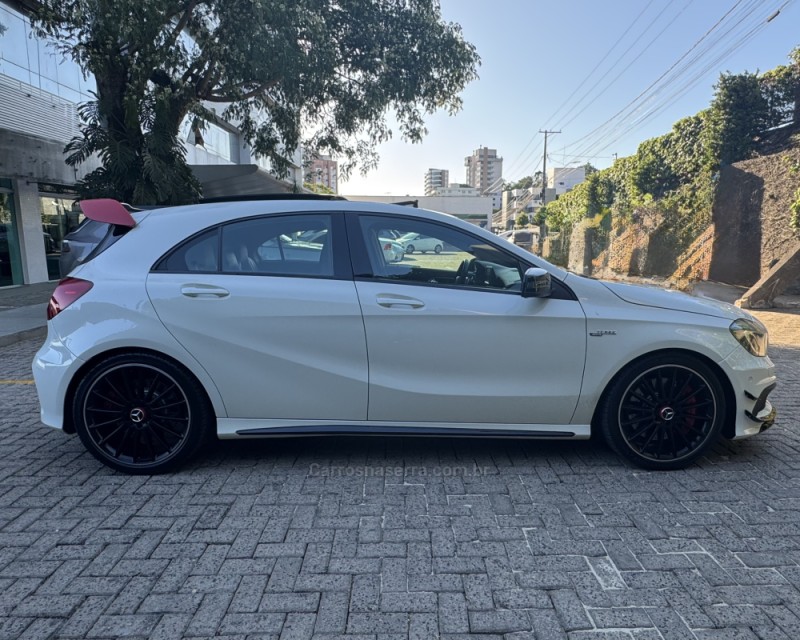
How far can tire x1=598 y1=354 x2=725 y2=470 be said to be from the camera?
11.4ft

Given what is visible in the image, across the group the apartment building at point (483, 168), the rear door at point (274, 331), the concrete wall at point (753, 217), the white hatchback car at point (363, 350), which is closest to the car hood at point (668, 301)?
the white hatchback car at point (363, 350)

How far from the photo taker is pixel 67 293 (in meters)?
3.54

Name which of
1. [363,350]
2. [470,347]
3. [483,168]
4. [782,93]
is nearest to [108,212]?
[363,350]

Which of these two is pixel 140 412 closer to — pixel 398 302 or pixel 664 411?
pixel 398 302

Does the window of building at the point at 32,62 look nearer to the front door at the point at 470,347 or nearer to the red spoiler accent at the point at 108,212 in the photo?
the red spoiler accent at the point at 108,212

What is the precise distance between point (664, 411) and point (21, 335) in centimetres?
866

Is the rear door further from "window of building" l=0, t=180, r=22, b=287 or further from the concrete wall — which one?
"window of building" l=0, t=180, r=22, b=287

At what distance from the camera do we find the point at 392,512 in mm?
3072

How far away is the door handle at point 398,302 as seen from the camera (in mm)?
3410

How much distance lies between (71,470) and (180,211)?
1821mm

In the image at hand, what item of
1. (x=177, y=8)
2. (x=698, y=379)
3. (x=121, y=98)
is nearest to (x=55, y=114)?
(x=121, y=98)

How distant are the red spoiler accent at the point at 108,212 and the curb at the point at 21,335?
565cm

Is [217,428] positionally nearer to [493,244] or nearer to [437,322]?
[437,322]

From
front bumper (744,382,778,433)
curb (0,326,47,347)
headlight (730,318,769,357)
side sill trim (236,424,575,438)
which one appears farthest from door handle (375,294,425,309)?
curb (0,326,47,347)
